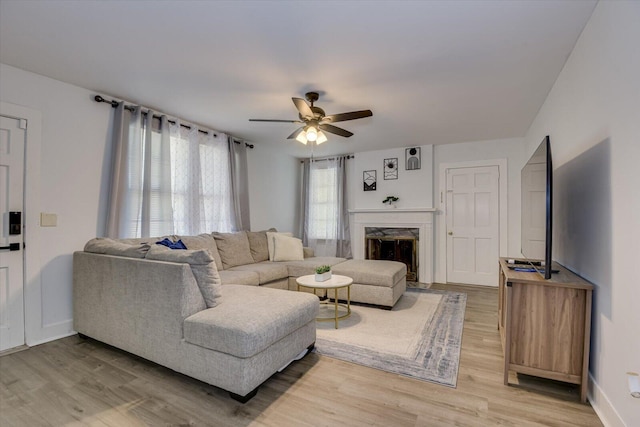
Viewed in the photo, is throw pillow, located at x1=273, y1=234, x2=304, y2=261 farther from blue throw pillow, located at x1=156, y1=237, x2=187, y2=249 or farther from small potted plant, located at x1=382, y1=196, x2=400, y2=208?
small potted plant, located at x1=382, y1=196, x2=400, y2=208

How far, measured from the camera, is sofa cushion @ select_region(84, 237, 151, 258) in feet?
7.72

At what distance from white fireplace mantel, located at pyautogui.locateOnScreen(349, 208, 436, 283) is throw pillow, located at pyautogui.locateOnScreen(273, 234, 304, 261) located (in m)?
1.53

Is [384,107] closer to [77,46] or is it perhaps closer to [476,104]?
[476,104]

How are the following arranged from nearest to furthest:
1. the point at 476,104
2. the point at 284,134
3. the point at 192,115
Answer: the point at 476,104 → the point at 192,115 → the point at 284,134

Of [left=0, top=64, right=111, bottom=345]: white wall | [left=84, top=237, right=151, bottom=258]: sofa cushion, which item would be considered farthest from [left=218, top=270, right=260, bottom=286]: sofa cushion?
[left=0, top=64, right=111, bottom=345]: white wall

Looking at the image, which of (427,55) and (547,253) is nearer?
(547,253)

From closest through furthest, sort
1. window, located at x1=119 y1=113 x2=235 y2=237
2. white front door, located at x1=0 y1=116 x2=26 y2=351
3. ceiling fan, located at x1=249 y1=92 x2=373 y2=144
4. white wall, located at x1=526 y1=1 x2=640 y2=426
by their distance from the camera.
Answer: white wall, located at x1=526 y1=1 x2=640 y2=426
white front door, located at x1=0 y1=116 x2=26 y2=351
ceiling fan, located at x1=249 y1=92 x2=373 y2=144
window, located at x1=119 y1=113 x2=235 y2=237

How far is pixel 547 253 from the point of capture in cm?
191

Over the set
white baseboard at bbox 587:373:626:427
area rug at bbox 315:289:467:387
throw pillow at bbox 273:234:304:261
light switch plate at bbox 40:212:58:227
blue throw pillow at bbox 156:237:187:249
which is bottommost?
area rug at bbox 315:289:467:387

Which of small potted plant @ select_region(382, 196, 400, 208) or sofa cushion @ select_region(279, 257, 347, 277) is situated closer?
sofa cushion @ select_region(279, 257, 347, 277)

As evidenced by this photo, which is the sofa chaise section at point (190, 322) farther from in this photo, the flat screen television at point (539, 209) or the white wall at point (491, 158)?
the white wall at point (491, 158)

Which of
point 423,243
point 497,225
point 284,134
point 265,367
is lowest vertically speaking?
point 265,367

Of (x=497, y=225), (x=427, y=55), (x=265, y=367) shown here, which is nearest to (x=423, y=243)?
(x=497, y=225)

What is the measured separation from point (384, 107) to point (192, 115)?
7.79ft
